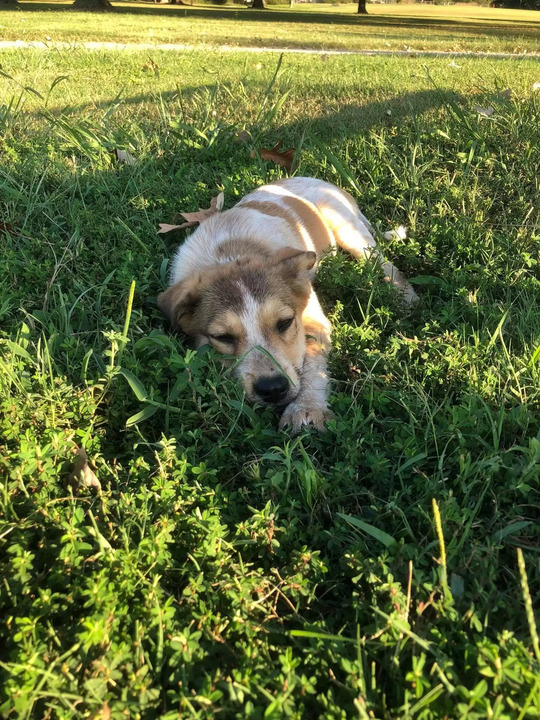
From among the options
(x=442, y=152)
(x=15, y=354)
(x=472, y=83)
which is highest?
(x=472, y=83)

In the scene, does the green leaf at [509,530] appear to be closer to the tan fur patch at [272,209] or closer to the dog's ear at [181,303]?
the dog's ear at [181,303]

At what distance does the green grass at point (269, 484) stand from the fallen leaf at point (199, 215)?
10cm

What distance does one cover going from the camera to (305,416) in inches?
108

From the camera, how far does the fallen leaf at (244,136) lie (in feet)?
18.0

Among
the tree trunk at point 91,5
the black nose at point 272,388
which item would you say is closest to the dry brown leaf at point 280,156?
the black nose at point 272,388

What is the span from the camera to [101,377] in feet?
8.40

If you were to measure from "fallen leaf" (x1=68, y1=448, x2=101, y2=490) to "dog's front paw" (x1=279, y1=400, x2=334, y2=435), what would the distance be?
3.16ft

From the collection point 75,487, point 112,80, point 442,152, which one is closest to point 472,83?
point 442,152

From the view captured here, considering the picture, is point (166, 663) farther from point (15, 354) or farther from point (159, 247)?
point (159, 247)

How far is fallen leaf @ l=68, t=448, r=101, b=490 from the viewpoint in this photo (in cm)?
208

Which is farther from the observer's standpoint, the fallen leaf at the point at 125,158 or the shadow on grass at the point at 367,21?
the shadow on grass at the point at 367,21

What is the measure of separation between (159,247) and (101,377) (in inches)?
70.3

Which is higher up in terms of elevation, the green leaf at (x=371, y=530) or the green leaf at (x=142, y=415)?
the green leaf at (x=371, y=530)

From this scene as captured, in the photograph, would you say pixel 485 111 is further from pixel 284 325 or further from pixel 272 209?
pixel 284 325
